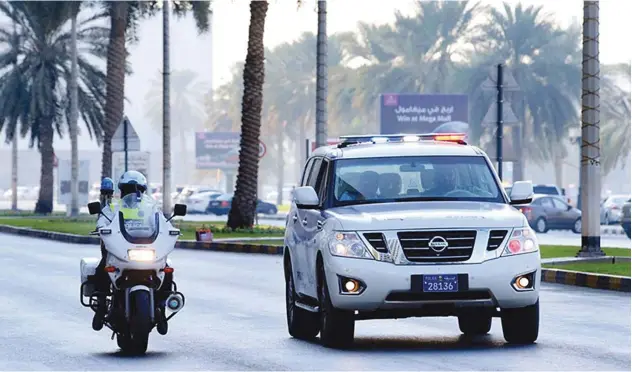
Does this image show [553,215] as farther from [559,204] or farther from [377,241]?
[377,241]

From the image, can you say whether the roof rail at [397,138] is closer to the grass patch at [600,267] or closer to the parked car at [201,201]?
the grass patch at [600,267]

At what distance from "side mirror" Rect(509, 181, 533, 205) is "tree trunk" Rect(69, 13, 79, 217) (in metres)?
46.4

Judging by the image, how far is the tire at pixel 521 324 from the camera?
1378 cm

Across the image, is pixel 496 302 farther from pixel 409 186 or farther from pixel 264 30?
pixel 264 30

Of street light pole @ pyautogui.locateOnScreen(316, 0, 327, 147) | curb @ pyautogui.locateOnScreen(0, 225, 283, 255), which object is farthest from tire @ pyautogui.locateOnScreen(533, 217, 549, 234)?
street light pole @ pyautogui.locateOnScreen(316, 0, 327, 147)

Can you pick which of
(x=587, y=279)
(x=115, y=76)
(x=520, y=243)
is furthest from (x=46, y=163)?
(x=520, y=243)

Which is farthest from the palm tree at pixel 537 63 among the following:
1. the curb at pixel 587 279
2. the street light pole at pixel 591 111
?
the curb at pixel 587 279

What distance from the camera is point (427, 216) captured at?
13492 mm

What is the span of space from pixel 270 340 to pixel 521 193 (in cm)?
260

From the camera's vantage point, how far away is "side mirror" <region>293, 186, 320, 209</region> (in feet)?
47.1

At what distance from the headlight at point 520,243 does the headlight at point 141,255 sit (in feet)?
9.46

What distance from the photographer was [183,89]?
158m

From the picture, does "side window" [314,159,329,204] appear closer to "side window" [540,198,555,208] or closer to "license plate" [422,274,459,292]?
"license plate" [422,274,459,292]

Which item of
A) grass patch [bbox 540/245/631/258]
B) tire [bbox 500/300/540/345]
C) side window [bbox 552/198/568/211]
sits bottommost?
side window [bbox 552/198/568/211]
